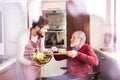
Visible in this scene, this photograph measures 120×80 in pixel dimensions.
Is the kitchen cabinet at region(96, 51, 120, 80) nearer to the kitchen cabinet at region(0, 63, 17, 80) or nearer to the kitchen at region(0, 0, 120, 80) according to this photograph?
the kitchen at region(0, 0, 120, 80)

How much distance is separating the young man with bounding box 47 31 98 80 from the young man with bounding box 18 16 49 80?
4 centimetres

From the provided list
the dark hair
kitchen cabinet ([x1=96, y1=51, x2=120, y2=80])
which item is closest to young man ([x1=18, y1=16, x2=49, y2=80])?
the dark hair

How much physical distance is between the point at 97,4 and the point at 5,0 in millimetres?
245

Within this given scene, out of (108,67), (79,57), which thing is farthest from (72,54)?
(108,67)

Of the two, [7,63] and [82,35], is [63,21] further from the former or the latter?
[7,63]

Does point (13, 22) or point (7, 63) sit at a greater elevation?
point (13, 22)

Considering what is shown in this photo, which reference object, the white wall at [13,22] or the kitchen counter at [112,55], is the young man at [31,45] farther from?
the kitchen counter at [112,55]

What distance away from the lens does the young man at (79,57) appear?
0.45 m

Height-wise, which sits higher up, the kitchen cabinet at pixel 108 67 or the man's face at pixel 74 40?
the man's face at pixel 74 40

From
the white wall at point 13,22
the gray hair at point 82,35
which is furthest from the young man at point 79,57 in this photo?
the white wall at point 13,22

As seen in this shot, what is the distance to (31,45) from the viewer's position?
1.46 feet

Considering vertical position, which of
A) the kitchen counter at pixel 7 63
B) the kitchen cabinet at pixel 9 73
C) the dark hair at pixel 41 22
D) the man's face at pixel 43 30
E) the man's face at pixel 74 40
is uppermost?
the dark hair at pixel 41 22

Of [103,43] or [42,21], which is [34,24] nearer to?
[42,21]

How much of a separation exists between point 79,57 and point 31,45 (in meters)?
0.12
